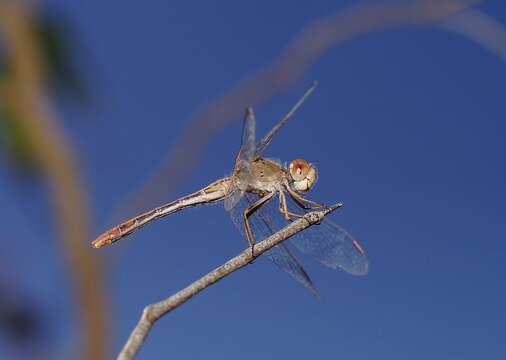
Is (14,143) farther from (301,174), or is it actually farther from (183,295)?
(183,295)

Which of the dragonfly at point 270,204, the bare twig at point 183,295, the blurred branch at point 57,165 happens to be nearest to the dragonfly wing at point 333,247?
the dragonfly at point 270,204

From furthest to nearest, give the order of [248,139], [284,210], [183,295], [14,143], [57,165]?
[14,143] < [57,165] < [284,210] < [248,139] < [183,295]

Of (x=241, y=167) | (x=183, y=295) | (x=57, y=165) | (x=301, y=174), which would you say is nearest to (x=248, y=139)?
(x=241, y=167)

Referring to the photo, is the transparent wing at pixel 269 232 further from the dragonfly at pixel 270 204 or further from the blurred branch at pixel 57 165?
the blurred branch at pixel 57 165

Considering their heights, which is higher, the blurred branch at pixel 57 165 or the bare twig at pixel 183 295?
the blurred branch at pixel 57 165

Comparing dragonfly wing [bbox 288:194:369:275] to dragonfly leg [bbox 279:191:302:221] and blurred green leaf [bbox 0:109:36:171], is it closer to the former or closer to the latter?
dragonfly leg [bbox 279:191:302:221]

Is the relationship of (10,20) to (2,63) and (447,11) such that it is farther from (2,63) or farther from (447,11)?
(447,11)
